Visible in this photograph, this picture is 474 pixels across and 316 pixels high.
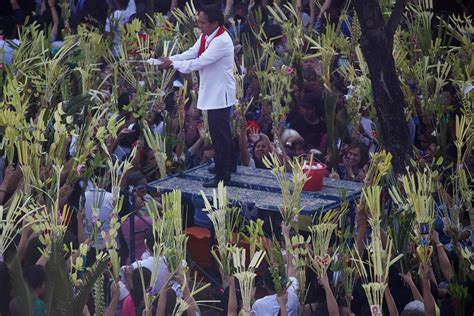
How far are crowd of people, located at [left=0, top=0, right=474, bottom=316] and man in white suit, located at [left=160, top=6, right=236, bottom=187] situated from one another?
0.09 m

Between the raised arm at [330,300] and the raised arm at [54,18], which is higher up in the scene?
the raised arm at [54,18]

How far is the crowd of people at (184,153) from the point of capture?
→ 21.7 ft

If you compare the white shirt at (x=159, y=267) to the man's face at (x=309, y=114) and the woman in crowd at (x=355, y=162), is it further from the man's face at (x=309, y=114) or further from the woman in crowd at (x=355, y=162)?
the man's face at (x=309, y=114)

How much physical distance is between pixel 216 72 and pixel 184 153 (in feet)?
4.03

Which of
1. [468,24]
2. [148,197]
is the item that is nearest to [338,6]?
[468,24]

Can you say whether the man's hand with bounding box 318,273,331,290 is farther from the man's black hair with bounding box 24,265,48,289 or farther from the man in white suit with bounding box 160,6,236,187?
the man in white suit with bounding box 160,6,236,187

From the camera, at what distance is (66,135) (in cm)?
804

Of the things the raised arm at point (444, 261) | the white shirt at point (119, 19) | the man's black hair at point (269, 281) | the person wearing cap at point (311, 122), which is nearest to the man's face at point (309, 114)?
the person wearing cap at point (311, 122)

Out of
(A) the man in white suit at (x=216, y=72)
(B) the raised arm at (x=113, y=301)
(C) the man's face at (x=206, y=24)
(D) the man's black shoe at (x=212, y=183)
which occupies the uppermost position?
(C) the man's face at (x=206, y=24)

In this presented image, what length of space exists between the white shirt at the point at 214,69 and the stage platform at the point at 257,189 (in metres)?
0.63

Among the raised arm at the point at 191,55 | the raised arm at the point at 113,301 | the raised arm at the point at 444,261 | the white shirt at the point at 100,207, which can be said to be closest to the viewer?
the raised arm at the point at 113,301

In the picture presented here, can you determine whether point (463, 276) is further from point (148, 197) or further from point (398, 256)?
point (148, 197)

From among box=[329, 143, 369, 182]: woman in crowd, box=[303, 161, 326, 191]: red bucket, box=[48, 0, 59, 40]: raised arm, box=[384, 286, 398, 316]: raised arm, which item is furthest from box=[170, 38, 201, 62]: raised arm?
box=[48, 0, 59, 40]: raised arm

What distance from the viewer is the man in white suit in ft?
27.6
